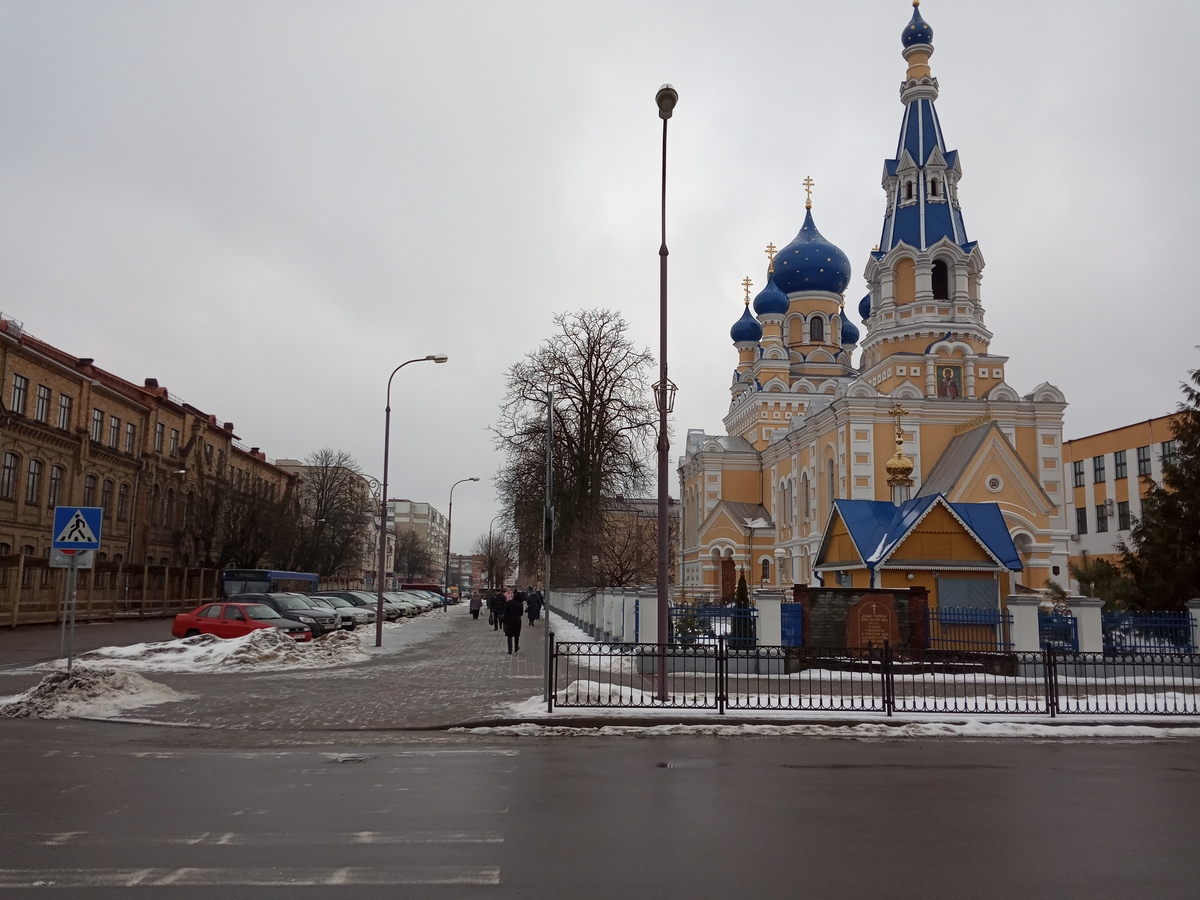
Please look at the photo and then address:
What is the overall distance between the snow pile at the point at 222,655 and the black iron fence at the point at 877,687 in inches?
231

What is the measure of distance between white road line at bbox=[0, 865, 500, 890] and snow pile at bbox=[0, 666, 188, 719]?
8185 millimetres

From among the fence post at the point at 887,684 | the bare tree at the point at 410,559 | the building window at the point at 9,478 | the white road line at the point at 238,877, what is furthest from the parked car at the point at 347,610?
the bare tree at the point at 410,559

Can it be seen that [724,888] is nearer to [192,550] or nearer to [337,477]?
[192,550]

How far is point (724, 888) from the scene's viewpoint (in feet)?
18.4

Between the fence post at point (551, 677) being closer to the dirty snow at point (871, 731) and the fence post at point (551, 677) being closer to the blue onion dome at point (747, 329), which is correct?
the dirty snow at point (871, 731)

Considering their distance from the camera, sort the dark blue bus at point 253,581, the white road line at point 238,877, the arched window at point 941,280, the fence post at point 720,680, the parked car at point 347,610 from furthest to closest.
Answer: the arched window at point 941,280
the dark blue bus at point 253,581
the parked car at point 347,610
the fence post at point 720,680
the white road line at point 238,877

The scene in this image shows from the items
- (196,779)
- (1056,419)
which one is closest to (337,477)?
(1056,419)

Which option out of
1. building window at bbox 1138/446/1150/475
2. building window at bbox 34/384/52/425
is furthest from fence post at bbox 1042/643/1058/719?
building window at bbox 1138/446/1150/475

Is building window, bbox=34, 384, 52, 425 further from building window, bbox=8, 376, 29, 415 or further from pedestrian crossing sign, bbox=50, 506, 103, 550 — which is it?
pedestrian crossing sign, bbox=50, 506, 103, 550

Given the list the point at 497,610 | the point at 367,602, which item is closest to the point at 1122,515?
the point at 497,610

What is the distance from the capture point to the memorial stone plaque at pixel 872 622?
65.7 ft

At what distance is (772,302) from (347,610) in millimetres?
40290

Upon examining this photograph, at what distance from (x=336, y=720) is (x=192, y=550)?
46.7 meters

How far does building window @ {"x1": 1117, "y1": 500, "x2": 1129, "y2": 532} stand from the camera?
55031mm
